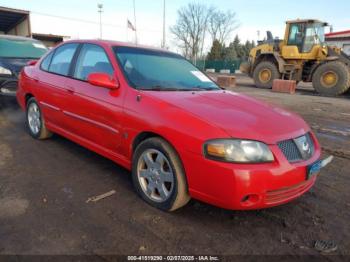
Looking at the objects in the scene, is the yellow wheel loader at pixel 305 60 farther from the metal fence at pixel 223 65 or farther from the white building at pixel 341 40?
the metal fence at pixel 223 65

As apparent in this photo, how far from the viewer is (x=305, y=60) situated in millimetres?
15914

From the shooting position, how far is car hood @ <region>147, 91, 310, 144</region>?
263 centimetres

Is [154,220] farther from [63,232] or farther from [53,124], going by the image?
[53,124]

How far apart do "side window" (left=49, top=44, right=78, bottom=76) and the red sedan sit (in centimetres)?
2

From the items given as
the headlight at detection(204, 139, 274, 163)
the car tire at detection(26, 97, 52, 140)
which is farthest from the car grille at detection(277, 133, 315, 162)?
the car tire at detection(26, 97, 52, 140)

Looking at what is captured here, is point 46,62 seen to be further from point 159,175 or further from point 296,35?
point 296,35

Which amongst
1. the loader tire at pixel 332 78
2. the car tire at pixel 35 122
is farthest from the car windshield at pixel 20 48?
the loader tire at pixel 332 78

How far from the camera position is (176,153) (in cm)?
280

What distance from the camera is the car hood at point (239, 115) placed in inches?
104

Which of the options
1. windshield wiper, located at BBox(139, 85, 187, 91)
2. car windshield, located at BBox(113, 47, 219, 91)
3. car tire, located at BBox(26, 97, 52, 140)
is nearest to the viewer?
windshield wiper, located at BBox(139, 85, 187, 91)

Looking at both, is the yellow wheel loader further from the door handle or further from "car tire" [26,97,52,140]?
the door handle

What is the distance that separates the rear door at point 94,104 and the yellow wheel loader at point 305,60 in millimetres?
13149

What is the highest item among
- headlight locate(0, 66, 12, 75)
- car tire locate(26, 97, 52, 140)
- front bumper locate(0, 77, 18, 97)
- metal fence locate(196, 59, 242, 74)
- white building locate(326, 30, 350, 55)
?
white building locate(326, 30, 350, 55)

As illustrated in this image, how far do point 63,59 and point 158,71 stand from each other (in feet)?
5.21
